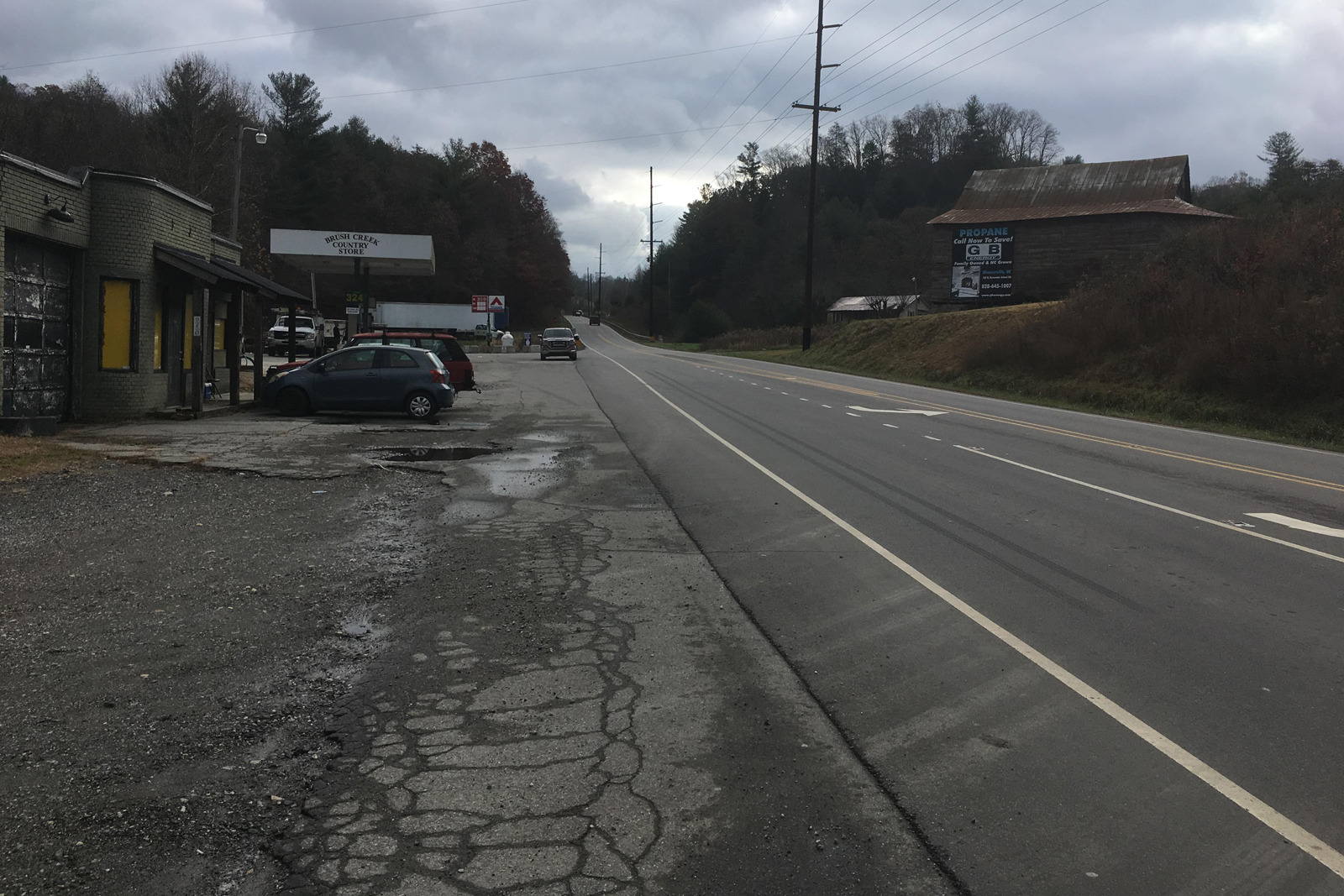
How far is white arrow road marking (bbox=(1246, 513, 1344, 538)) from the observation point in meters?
9.74

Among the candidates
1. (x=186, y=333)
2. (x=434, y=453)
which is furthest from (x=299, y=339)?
(x=434, y=453)

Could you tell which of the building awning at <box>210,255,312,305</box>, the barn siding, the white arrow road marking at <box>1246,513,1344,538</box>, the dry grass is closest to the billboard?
the barn siding

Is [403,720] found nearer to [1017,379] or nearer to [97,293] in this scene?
[97,293]

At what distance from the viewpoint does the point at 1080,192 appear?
55.5 meters

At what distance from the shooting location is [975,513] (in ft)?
34.1

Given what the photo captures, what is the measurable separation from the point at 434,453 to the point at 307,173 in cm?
7755

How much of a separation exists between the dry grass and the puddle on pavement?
13.2 feet

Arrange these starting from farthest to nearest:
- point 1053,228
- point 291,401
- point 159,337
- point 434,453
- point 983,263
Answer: point 983,263, point 1053,228, point 291,401, point 159,337, point 434,453

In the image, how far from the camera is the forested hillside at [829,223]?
4136 inches

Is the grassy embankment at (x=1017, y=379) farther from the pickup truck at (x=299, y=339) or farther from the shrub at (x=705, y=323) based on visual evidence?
the shrub at (x=705, y=323)

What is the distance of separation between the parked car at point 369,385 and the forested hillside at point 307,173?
89.8ft

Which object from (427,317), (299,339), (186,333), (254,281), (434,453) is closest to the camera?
(434,453)

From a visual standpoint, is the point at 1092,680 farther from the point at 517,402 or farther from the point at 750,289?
the point at 750,289

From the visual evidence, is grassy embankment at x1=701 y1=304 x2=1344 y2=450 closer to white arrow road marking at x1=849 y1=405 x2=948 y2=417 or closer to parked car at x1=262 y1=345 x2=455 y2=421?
white arrow road marking at x1=849 y1=405 x2=948 y2=417
